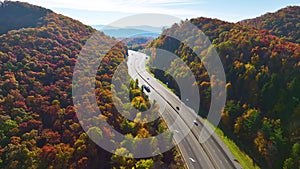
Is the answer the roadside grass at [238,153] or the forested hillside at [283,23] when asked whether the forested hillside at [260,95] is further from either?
the forested hillside at [283,23]

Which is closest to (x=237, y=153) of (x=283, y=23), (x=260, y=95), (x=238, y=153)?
(x=238, y=153)

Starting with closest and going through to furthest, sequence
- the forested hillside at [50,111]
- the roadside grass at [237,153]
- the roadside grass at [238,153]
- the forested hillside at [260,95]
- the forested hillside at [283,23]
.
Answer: the forested hillside at [50,111] → the roadside grass at [238,153] → the roadside grass at [237,153] → the forested hillside at [260,95] → the forested hillside at [283,23]

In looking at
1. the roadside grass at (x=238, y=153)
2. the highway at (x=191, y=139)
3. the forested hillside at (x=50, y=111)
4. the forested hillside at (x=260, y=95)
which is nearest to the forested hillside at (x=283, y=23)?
the forested hillside at (x=260, y=95)

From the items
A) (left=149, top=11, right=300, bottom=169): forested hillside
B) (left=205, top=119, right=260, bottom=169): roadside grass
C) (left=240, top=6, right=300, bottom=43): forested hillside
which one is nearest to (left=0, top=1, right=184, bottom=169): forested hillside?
(left=205, top=119, right=260, bottom=169): roadside grass

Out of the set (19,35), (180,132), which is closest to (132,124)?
(180,132)

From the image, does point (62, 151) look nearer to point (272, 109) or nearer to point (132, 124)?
point (132, 124)
